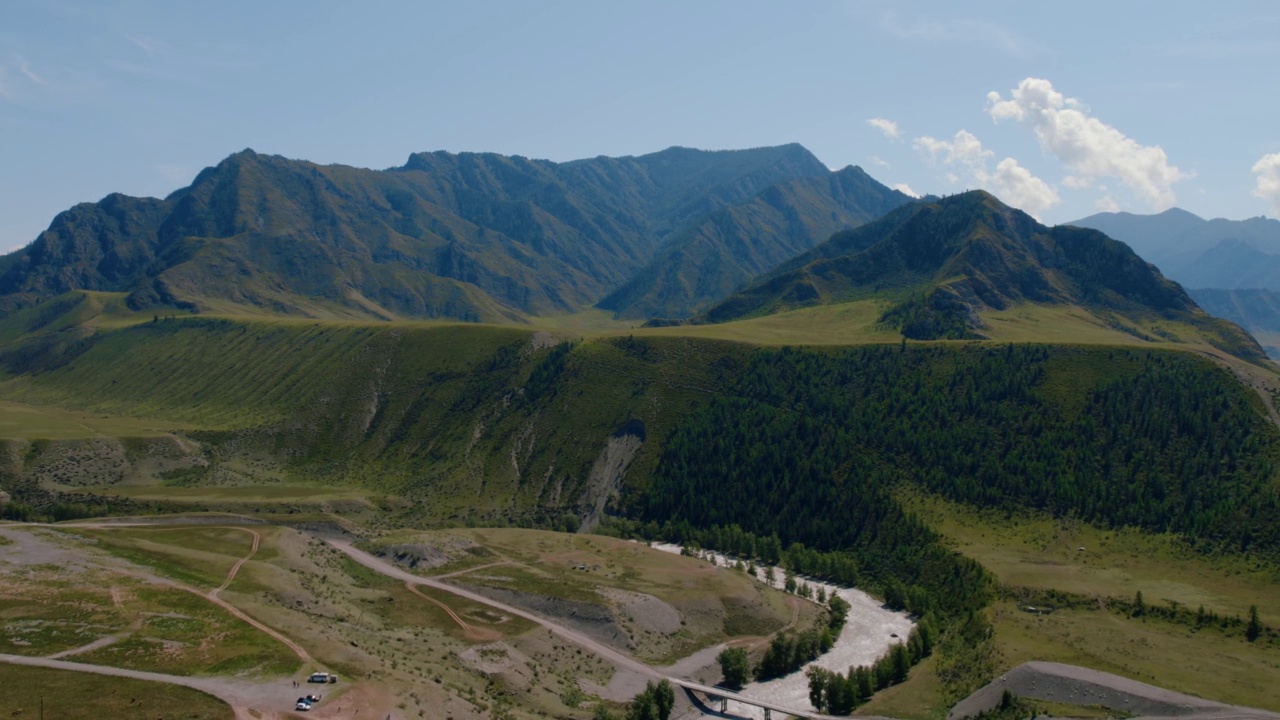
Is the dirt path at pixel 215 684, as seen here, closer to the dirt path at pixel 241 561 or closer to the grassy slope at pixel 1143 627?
the dirt path at pixel 241 561

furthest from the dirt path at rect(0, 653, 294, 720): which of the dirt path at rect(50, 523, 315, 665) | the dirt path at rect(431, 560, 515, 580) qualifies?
the dirt path at rect(431, 560, 515, 580)

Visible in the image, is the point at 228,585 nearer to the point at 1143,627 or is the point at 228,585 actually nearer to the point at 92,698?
the point at 92,698

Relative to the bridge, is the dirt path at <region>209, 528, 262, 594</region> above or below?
above

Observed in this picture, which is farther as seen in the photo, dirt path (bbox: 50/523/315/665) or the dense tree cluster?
the dense tree cluster

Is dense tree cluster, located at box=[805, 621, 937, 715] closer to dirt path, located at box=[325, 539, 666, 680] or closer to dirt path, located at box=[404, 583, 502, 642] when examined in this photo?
dirt path, located at box=[325, 539, 666, 680]

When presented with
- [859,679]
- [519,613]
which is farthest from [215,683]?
[859,679]

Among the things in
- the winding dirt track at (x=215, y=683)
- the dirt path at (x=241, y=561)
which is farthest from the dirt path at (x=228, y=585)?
the winding dirt track at (x=215, y=683)

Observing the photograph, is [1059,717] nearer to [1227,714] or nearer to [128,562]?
[1227,714]

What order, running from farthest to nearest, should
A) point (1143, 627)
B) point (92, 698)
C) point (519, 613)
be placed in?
point (1143, 627) < point (519, 613) < point (92, 698)
